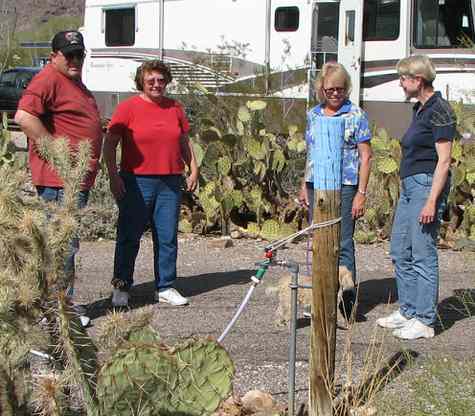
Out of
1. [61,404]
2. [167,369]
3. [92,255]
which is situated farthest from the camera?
[92,255]

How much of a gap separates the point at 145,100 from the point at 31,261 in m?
3.11

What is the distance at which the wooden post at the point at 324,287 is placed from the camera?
4.05m

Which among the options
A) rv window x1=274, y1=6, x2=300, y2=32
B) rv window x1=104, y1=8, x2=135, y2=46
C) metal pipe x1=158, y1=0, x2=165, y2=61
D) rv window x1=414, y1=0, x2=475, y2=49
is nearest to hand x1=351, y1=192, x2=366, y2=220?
rv window x1=414, y1=0, x2=475, y2=49

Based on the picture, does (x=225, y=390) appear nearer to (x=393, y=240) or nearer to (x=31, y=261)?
(x=31, y=261)

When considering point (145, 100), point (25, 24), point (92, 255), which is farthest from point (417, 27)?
point (25, 24)

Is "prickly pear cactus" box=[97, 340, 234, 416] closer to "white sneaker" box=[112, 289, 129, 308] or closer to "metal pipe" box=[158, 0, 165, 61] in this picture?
"white sneaker" box=[112, 289, 129, 308]

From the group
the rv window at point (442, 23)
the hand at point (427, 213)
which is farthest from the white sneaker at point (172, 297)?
the rv window at point (442, 23)

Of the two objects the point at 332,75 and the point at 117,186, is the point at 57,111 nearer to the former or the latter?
the point at 117,186

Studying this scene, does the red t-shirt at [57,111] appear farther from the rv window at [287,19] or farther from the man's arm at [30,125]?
the rv window at [287,19]

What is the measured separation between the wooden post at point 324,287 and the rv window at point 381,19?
9.33 metres

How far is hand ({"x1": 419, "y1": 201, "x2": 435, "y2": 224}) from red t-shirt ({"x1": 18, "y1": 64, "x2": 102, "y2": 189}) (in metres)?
1.90

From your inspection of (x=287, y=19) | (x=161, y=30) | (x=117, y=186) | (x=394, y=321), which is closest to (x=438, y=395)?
(x=394, y=321)

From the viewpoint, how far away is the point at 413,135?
18.5 ft

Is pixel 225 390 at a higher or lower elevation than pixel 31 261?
lower
